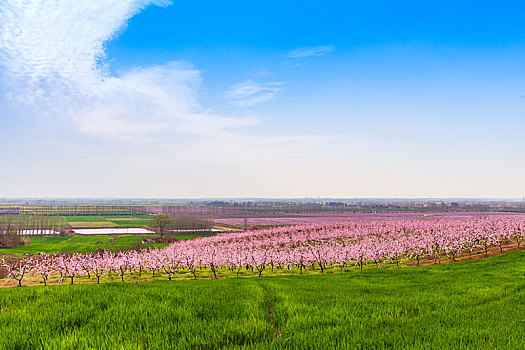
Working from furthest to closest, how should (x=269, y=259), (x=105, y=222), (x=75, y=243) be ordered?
(x=105, y=222) → (x=75, y=243) → (x=269, y=259)

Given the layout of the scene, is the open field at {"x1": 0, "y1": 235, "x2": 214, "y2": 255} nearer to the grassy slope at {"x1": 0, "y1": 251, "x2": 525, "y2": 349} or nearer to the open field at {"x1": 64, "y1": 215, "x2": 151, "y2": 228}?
the open field at {"x1": 64, "y1": 215, "x2": 151, "y2": 228}

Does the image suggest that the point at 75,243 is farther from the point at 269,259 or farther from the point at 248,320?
the point at 248,320

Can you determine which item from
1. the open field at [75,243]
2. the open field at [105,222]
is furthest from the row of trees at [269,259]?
the open field at [105,222]

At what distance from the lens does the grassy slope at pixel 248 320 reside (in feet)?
20.0

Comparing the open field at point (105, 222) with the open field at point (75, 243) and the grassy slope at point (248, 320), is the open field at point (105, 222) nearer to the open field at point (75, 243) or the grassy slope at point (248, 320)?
the open field at point (75, 243)

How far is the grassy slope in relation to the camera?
6.10 metres

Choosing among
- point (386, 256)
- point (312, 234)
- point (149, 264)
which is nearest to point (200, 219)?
point (312, 234)

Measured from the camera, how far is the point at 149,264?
35625mm

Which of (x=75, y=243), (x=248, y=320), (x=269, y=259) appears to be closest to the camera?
(x=248, y=320)

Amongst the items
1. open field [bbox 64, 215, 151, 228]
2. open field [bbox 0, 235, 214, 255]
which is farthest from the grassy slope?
open field [bbox 64, 215, 151, 228]

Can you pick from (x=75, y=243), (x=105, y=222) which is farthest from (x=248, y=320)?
(x=105, y=222)

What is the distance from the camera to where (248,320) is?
290 inches

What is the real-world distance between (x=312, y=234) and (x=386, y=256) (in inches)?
722

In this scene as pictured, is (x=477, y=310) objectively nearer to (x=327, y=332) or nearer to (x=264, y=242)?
(x=327, y=332)
